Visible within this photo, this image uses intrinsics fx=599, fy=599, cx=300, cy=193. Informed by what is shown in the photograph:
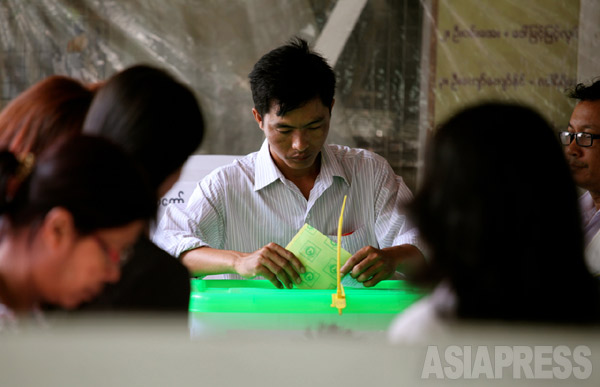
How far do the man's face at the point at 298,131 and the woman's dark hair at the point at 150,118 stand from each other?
88 centimetres

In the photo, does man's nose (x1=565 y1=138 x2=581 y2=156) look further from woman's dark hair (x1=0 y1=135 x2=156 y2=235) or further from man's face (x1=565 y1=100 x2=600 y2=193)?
woman's dark hair (x1=0 y1=135 x2=156 y2=235)

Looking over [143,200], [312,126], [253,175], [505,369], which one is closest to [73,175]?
[143,200]

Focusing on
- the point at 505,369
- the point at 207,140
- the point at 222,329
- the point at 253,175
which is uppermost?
the point at 505,369

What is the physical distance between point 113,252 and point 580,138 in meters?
1.15

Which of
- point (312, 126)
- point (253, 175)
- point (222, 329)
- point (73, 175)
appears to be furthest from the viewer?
point (253, 175)

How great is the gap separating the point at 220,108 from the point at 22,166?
82.2 inches

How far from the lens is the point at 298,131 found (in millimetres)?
1622

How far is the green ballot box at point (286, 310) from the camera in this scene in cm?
97

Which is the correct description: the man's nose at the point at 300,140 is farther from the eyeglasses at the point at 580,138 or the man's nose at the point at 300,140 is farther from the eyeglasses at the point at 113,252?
the eyeglasses at the point at 113,252

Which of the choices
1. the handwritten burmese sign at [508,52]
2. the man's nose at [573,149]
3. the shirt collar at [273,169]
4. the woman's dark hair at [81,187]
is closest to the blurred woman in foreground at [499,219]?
the woman's dark hair at [81,187]

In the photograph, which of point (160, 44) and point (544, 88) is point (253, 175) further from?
point (544, 88)

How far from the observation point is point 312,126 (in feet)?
5.35

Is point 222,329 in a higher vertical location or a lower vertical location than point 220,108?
higher

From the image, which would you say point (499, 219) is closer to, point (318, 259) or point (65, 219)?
point (65, 219)
